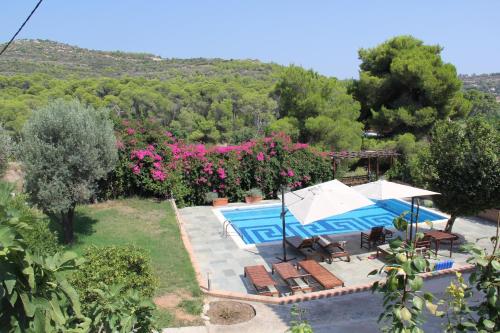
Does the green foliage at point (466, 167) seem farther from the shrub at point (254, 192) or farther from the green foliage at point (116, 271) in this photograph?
the green foliage at point (116, 271)

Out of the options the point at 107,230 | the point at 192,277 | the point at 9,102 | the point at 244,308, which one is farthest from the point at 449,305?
the point at 9,102

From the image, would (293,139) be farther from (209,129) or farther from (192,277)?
(209,129)

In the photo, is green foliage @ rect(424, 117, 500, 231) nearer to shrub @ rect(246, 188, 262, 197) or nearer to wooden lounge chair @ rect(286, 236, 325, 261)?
wooden lounge chair @ rect(286, 236, 325, 261)

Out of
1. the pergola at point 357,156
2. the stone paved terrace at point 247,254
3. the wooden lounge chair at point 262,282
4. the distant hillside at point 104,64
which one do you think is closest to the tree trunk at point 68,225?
the stone paved terrace at point 247,254

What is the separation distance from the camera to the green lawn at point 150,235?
9.36 m

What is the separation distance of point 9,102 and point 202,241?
28059 millimetres

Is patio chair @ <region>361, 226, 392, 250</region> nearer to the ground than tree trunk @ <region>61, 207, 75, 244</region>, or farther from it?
nearer to the ground

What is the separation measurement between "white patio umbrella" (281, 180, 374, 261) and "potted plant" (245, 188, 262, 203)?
623cm

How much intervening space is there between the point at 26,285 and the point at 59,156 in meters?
9.03

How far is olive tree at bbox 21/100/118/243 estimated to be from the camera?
35.2 ft

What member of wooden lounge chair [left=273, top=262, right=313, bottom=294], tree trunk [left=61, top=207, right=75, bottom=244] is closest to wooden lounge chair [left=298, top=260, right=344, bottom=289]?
wooden lounge chair [left=273, top=262, right=313, bottom=294]

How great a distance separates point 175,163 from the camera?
17.4 m

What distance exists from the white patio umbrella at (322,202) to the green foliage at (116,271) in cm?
450

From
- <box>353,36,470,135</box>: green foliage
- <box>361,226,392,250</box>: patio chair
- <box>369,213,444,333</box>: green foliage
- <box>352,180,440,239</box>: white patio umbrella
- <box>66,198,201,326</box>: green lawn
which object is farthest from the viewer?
<box>353,36,470,135</box>: green foliage
